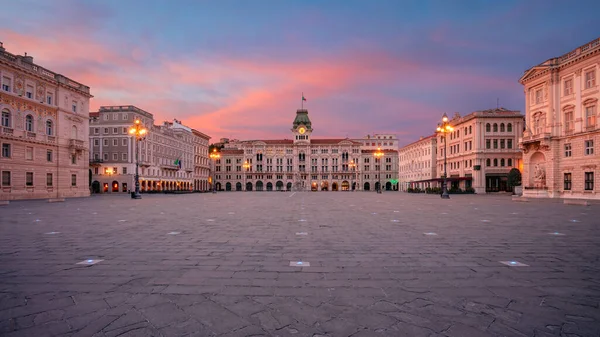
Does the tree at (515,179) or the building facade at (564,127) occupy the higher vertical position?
the building facade at (564,127)

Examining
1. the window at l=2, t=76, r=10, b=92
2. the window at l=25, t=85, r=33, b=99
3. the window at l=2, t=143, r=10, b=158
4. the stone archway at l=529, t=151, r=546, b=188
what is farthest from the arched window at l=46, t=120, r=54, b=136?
the stone archway at l=529, t=151, r=546, b=188

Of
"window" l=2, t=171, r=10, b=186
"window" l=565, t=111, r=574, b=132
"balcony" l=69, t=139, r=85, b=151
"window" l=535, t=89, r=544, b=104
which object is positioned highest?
"window" l=535, t=89, r=544, b=104

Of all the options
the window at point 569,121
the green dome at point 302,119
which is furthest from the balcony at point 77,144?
the green dome at point 302,119

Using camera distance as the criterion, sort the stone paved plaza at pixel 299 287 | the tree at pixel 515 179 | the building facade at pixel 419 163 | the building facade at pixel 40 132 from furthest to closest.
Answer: the building facade at pixel 419 163 < the tree at pixel 515 179 < the building facade at pixel 40 132 < the stone paved plaza at pixel 299 287

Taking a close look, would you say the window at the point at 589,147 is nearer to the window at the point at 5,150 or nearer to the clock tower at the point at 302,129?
the window at the point at 5,150

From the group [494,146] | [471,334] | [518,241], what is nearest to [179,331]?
[471,334]

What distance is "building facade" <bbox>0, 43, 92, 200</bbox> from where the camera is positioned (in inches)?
1430

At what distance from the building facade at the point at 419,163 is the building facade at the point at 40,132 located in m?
65.1

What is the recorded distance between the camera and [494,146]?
207 ft

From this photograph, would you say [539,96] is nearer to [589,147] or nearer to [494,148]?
[589,147]

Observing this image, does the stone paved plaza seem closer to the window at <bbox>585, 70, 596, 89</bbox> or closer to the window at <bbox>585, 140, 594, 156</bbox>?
the window at <bbox>585, 140, 594, 156</bbox>

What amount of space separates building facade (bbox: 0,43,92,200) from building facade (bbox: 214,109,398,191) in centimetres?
7905

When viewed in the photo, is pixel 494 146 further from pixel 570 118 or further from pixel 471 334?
pixel 471 334

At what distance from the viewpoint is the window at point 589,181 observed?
116 ft
